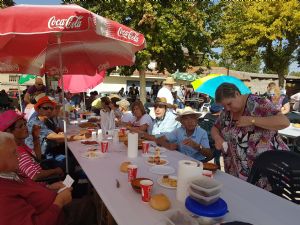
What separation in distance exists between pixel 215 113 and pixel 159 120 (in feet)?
4.13

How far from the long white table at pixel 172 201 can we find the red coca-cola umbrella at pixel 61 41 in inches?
56.1

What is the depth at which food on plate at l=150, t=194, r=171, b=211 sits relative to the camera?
1.94m

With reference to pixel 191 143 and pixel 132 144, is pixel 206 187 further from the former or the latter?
pixel 191 143

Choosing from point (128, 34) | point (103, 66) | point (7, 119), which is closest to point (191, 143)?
point (128, 34)

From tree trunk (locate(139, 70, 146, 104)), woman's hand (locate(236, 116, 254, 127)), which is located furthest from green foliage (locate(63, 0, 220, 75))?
woman's hand (locate(236, 116, 254, 127))

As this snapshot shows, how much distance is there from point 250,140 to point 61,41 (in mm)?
3655

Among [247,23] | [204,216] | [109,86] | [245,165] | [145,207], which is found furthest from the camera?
[109,86]

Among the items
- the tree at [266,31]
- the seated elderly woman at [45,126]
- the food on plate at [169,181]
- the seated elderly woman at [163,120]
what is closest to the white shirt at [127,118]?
the seated elderly woman at [163,120]

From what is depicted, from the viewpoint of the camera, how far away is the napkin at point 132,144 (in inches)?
128

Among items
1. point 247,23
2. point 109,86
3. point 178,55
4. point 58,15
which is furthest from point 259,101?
point 109,86

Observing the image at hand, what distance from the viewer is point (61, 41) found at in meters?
5.14

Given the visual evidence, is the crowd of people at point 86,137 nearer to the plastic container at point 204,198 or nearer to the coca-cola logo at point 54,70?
the plastic container at point 204,198

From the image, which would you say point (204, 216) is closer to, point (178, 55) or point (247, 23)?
point (178, 55)

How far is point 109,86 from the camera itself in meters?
35.8
